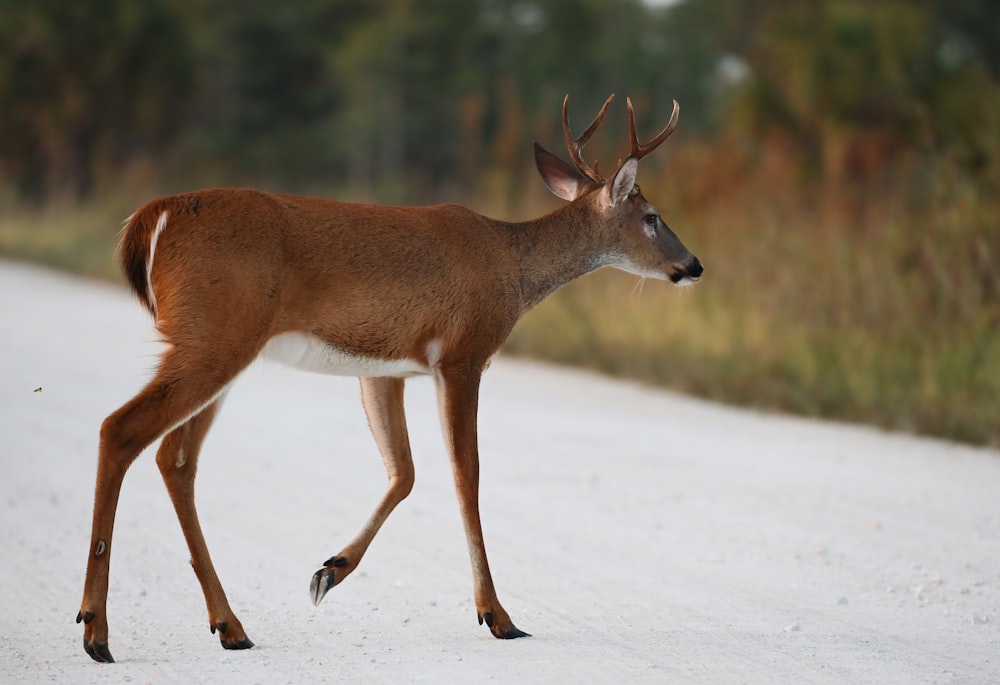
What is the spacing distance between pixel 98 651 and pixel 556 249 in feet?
8.21

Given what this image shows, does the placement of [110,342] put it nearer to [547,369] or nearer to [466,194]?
[547,369]

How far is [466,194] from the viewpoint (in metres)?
19.6

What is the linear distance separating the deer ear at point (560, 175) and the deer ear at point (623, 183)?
12.1 inches

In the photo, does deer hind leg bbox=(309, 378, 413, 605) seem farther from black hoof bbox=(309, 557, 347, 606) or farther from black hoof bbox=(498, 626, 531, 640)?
black hoof bbox=(498, 626, 531, 640)

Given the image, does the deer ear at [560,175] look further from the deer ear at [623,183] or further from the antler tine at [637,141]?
the antler tine at [637,141]

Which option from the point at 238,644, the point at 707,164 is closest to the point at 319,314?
the point at 238,644

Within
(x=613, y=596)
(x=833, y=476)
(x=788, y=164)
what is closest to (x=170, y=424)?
(x=613, y=596)

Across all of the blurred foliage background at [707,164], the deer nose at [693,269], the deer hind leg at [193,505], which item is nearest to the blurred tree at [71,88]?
the blurred foliage background at [707,164]

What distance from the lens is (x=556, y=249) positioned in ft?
21.6

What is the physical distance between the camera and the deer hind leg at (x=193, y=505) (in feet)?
18.2

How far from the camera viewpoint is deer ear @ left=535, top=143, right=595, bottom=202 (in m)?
6.96

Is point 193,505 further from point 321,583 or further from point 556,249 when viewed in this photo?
point 556,249

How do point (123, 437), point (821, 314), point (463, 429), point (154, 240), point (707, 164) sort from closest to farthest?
point (123, 437) < point (154, 240) < point (463, 429) < point (821, 314) < point (707, 164)

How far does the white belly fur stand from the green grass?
18.0 ft
